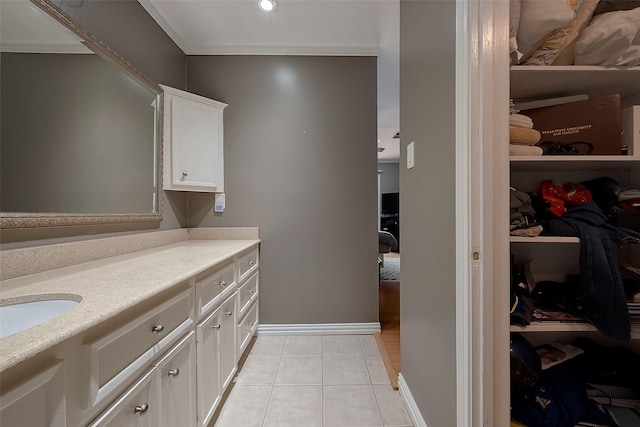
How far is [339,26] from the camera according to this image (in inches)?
72.3

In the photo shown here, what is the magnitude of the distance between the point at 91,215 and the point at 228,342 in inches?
38.8

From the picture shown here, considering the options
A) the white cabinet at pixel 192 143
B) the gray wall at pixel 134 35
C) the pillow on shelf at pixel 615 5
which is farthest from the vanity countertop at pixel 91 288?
the pillow on shelf at pixel 615 5

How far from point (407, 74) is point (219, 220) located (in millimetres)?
1825

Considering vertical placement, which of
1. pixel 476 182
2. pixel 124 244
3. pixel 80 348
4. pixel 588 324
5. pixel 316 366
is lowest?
pixel 316 366

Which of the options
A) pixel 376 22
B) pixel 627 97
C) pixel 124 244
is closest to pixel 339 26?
pixel 376 22

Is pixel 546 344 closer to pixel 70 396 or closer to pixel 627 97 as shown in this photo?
pixel 627 97

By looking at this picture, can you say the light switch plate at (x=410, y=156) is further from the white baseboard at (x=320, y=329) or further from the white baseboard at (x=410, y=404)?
the white baseboard at (x=320, y=329)

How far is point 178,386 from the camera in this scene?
33.9 inches

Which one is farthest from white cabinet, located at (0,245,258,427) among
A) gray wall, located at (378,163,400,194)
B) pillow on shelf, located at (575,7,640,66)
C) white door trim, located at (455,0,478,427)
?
gray wall, located at (378,163,400,194)

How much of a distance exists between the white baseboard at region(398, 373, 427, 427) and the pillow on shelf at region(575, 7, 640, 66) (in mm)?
1805

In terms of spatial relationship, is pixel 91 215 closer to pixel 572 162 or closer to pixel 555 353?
pixel 572 162

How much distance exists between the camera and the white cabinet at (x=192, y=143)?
5.65 ft

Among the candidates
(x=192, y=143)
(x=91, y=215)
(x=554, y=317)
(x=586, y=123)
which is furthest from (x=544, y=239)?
(x=192, y=143)

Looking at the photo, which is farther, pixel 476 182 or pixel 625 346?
pixel 625 346
